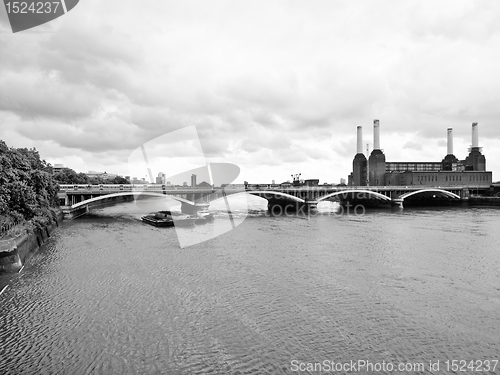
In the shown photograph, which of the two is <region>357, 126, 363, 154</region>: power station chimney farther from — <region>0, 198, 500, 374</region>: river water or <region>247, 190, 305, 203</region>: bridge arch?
<region>0, 198, 500, 374</region>: river water

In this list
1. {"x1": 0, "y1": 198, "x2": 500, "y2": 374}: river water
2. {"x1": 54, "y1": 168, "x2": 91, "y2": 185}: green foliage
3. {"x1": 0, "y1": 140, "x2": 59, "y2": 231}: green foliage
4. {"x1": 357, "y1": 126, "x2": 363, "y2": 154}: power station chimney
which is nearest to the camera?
{"x1": 0, "y1": 198, "x2": 500, "y2": 374}: river water

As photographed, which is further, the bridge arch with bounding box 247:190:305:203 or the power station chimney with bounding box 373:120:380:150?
the power station chimney with bounding box 373:120:380:150

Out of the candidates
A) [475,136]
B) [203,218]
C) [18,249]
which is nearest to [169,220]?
[203,218]

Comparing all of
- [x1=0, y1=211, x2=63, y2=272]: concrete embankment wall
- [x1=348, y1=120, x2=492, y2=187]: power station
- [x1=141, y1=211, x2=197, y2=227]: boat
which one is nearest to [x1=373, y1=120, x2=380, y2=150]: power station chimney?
[x1=348, y1=120, x2=492, y2=187]: power station

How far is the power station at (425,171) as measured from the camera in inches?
3971

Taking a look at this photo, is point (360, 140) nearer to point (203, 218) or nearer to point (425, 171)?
point (425, 171)

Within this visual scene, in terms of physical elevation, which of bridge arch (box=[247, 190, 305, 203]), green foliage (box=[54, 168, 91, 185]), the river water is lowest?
the river water

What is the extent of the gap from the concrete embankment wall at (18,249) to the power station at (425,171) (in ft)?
295

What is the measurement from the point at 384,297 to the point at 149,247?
1940 centimetres

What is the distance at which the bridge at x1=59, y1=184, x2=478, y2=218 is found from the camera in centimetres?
5231

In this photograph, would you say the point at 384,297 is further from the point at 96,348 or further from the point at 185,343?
the point at 96,348

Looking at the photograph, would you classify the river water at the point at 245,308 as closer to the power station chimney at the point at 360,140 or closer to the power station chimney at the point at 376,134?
the power station chimney at the point at 376,134

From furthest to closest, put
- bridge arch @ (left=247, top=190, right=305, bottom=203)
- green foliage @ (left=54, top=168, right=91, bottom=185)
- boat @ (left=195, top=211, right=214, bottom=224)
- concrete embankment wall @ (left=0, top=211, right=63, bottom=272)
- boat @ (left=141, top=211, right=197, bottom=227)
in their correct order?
green foliage @ (left=54, top=168, right=91, bottom=185) → bridge arch @ (left=247, top=190, right=305, bottom=203) → boat @ (left=195, top=211, right=214, bottom=224) → boat @ (left=141, top=211, right=197, bottom=227) → concrete embankment wall @ (left=0, top=211, right=63, bottom=272)

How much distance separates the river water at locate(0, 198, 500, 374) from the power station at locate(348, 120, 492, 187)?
251 feet
